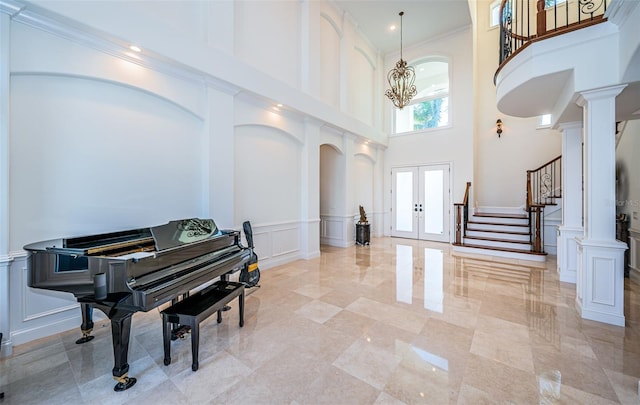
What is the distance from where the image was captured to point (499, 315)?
10.1 ft

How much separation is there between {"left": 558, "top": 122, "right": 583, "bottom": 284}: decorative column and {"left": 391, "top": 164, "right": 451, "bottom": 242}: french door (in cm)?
348

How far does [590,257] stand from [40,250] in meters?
5.36

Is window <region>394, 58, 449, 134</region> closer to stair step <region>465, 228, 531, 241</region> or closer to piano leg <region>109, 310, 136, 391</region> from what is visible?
stair step <region>465, 228, 531, 241</region>

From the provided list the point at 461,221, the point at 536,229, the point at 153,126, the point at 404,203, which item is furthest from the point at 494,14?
the point at 153,126

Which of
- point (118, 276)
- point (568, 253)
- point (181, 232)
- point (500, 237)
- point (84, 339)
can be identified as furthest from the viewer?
point (500, 237)

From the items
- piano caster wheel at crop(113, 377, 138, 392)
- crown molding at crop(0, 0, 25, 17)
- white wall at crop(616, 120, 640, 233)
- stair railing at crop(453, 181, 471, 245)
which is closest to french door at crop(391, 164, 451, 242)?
stair railing at crop(453, 181, 471, 245)

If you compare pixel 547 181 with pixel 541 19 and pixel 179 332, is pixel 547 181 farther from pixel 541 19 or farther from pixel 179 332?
pixel 179 332

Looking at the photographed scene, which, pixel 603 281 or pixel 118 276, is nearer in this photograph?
pixel 118 276

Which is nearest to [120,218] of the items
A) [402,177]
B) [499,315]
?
[499,315]

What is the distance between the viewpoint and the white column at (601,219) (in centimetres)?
284

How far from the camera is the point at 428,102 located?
8195 millimetres

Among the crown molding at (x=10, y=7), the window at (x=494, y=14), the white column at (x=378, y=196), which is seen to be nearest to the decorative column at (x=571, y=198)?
the white column at (x=378, y=196)

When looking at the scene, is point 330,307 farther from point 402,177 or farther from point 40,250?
point 402,177

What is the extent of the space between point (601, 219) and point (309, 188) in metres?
4.48
